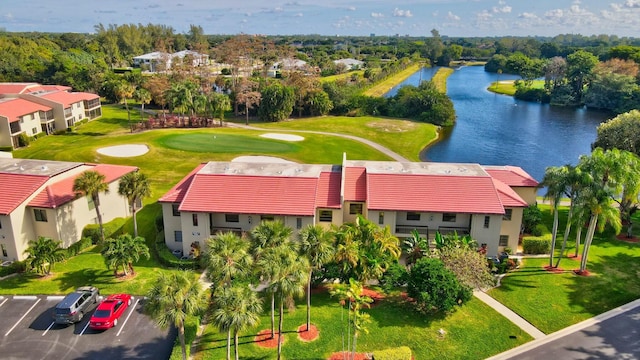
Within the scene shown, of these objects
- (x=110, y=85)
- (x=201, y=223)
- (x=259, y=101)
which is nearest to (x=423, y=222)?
(x=201, y=223)

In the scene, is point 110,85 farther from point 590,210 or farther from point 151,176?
point 590,210

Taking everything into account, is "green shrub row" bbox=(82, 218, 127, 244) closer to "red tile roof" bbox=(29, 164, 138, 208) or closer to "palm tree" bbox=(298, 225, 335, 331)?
"red tile roof" bbox=(29, 164, 138, 208)

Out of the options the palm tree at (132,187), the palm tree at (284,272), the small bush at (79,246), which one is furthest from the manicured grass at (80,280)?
the palm tree at (284,272)

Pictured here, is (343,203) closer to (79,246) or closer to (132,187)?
(132,187)

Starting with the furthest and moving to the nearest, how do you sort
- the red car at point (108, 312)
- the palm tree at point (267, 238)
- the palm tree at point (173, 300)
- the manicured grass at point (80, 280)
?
the manicured grass at point (80, 280) < the red car at point (108, 312) < the palm tree at point (267, 238) < the palm tree at point (173, 300)

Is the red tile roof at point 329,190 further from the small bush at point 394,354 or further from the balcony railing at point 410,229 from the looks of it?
the small bush at point 394,354

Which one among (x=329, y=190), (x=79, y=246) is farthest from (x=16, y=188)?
(x=329, y=190)

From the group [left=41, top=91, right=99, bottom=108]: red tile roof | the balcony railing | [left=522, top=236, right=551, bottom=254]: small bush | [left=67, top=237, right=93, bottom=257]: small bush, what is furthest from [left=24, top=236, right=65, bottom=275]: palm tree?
[left=41, top=91, right=99, bottom=108]: red tile roof
